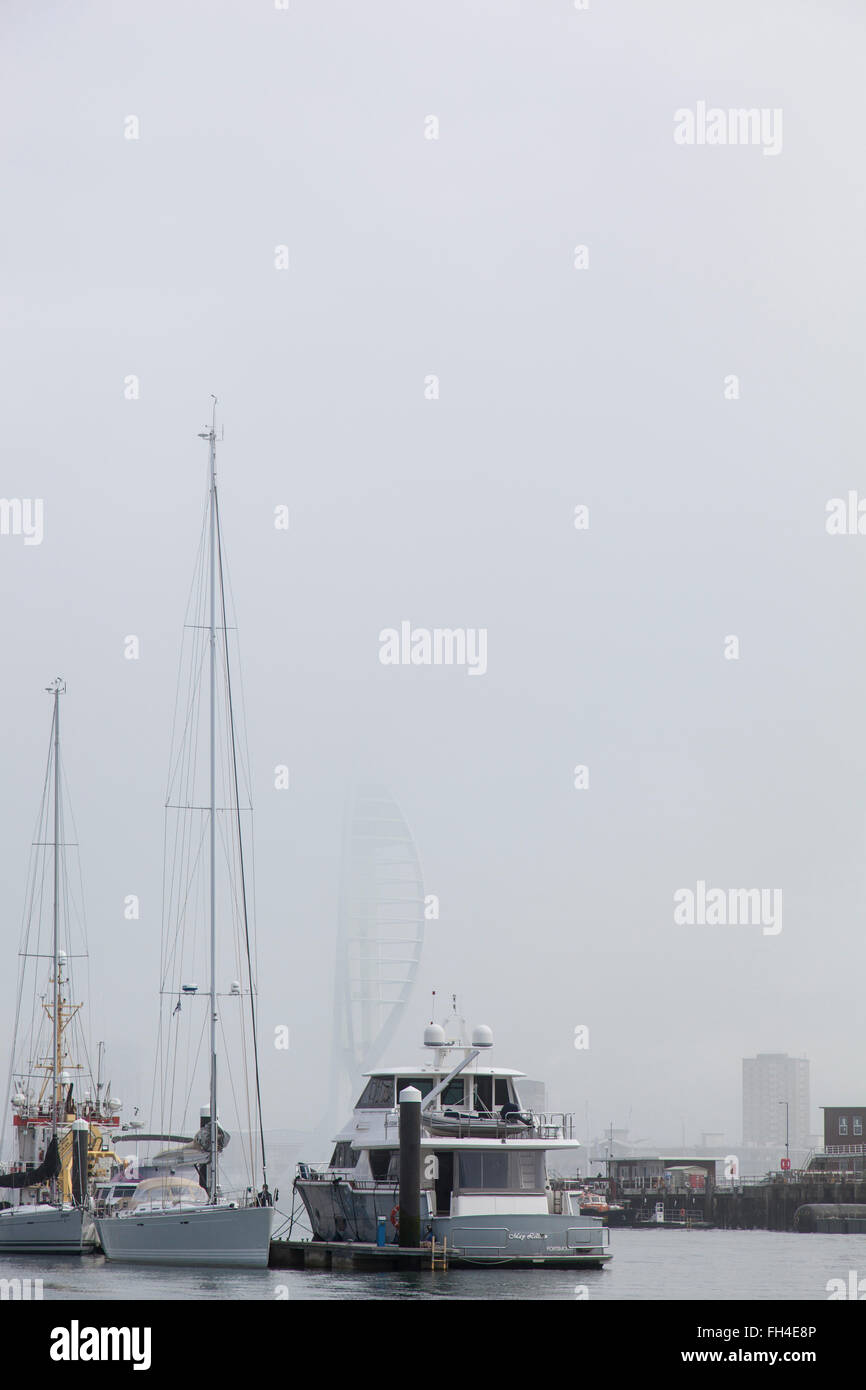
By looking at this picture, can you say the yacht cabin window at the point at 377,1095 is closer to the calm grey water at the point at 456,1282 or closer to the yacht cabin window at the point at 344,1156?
the yacht cabin window at the point at 344,1156

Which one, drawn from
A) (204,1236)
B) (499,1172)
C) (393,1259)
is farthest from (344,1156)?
(204,1236)

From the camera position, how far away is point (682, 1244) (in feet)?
295

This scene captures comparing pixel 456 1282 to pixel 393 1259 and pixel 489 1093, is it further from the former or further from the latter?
pixel 489 1093

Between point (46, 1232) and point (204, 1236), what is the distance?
17252 mm

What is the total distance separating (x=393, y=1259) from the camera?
160 ft

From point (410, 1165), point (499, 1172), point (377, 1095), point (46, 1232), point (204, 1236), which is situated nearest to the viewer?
point (204, 1236)

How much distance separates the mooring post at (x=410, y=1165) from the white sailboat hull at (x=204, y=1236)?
375 centimetres

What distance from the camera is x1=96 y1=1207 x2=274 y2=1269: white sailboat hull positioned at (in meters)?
46.8

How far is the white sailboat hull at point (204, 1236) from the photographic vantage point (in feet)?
154

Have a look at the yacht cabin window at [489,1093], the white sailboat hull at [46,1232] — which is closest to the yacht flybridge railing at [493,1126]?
the yacht cabin window at [489,1093]
